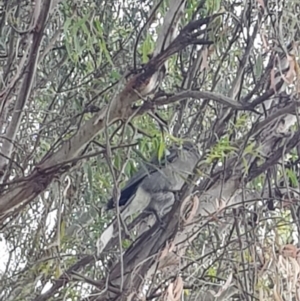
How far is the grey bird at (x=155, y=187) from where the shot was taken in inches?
78.4

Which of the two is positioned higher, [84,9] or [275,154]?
[84,9]

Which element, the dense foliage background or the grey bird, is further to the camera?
the grey bird

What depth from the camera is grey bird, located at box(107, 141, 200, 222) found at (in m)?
1.99

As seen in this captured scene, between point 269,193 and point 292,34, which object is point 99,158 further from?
point 292,34

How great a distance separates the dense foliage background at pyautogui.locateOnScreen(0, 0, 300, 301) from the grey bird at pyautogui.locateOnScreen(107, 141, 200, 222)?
67mm

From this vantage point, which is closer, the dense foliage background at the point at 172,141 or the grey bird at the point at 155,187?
the dense foliage background at the point at 172,141

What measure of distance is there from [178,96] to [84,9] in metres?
0.65

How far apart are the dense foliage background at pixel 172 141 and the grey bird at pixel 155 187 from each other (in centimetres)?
7

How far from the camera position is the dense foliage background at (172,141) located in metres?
1.36

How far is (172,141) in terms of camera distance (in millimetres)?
1562

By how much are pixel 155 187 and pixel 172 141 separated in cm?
57

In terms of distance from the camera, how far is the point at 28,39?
1.45 m

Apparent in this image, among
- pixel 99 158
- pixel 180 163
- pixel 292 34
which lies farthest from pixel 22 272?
pixel 292 34

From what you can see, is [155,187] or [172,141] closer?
[172,141]
